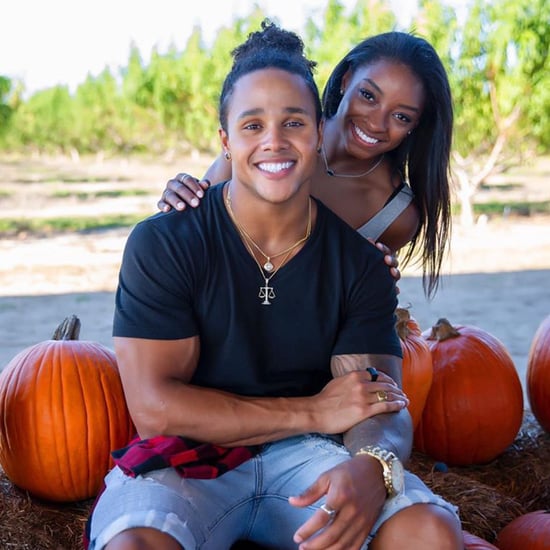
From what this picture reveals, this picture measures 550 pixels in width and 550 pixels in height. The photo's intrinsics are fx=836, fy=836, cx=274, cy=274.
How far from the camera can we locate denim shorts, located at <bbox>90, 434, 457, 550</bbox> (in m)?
2.04

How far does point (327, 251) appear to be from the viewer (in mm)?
2529

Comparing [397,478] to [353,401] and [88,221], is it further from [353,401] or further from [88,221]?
[88,221]

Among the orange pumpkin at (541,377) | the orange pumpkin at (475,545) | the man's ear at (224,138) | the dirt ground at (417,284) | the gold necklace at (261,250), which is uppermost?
the man's ear at (224,138)

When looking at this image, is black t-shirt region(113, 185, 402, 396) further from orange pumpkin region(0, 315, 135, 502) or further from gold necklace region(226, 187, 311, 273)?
orange pumpkin region(0, 315, 135, 502)

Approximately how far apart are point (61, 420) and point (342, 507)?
1383mm

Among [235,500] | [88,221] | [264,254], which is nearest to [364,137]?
[264,254]

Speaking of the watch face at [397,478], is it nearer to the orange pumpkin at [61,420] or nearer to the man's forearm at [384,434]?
the man's forearm at [384,434]

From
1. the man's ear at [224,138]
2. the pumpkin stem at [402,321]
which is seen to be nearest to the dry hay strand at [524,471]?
the pumpkin stem at [402,321]

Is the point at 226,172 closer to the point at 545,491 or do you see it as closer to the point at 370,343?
the point at 370,343

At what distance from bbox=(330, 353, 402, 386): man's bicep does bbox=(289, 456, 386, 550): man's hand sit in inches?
15.7

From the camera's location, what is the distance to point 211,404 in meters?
2.28

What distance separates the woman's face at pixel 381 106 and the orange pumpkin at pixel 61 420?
1.31 metres

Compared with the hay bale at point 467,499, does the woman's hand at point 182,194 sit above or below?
above

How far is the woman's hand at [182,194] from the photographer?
2.52 metres
